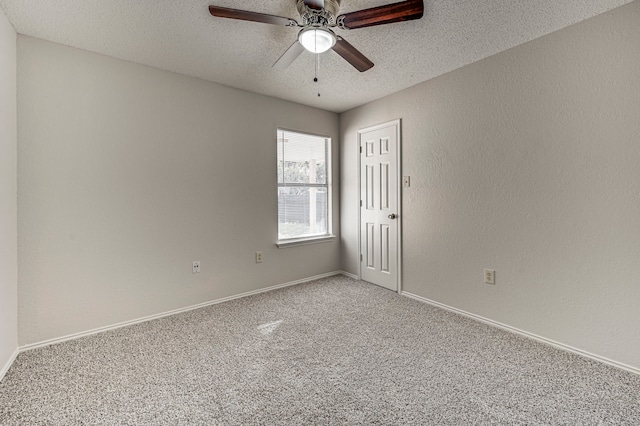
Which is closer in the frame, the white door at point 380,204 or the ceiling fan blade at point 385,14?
the ceiling fan blade at point 385,14

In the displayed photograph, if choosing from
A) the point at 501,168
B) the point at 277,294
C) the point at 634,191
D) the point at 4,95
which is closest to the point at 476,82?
the point at 501,168

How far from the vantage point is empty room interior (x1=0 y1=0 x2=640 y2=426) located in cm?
179

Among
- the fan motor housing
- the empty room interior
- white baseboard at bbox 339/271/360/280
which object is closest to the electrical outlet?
the empty room interior

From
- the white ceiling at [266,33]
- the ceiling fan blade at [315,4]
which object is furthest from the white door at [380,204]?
the ceiling fan blade at [315,4]

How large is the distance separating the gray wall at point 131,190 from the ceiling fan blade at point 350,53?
1583 mm

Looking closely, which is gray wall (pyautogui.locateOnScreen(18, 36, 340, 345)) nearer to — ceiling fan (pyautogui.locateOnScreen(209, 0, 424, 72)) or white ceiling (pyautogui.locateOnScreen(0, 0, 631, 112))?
white ceiling (pyautogui.locateOnScreen(0, 0, 631, 112))

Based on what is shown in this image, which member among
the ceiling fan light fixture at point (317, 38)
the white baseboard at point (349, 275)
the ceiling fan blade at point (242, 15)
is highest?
the ceiling fan blade at point (242, 15)

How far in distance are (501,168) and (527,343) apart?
1.41 meters

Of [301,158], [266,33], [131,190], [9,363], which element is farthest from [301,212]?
[9,363]

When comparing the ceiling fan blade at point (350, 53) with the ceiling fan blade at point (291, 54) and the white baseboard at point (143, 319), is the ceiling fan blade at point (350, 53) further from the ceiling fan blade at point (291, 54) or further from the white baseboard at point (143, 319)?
the white baseboard at point (143, 319)

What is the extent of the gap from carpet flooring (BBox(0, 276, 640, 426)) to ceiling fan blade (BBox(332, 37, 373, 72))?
212 cm

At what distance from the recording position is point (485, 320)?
2.69 metres

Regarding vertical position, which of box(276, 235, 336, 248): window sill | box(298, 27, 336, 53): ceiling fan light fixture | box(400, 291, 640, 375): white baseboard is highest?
box(298, 27, 336, 53): ceiling fan light fixture

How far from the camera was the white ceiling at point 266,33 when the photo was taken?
6.32 ft
